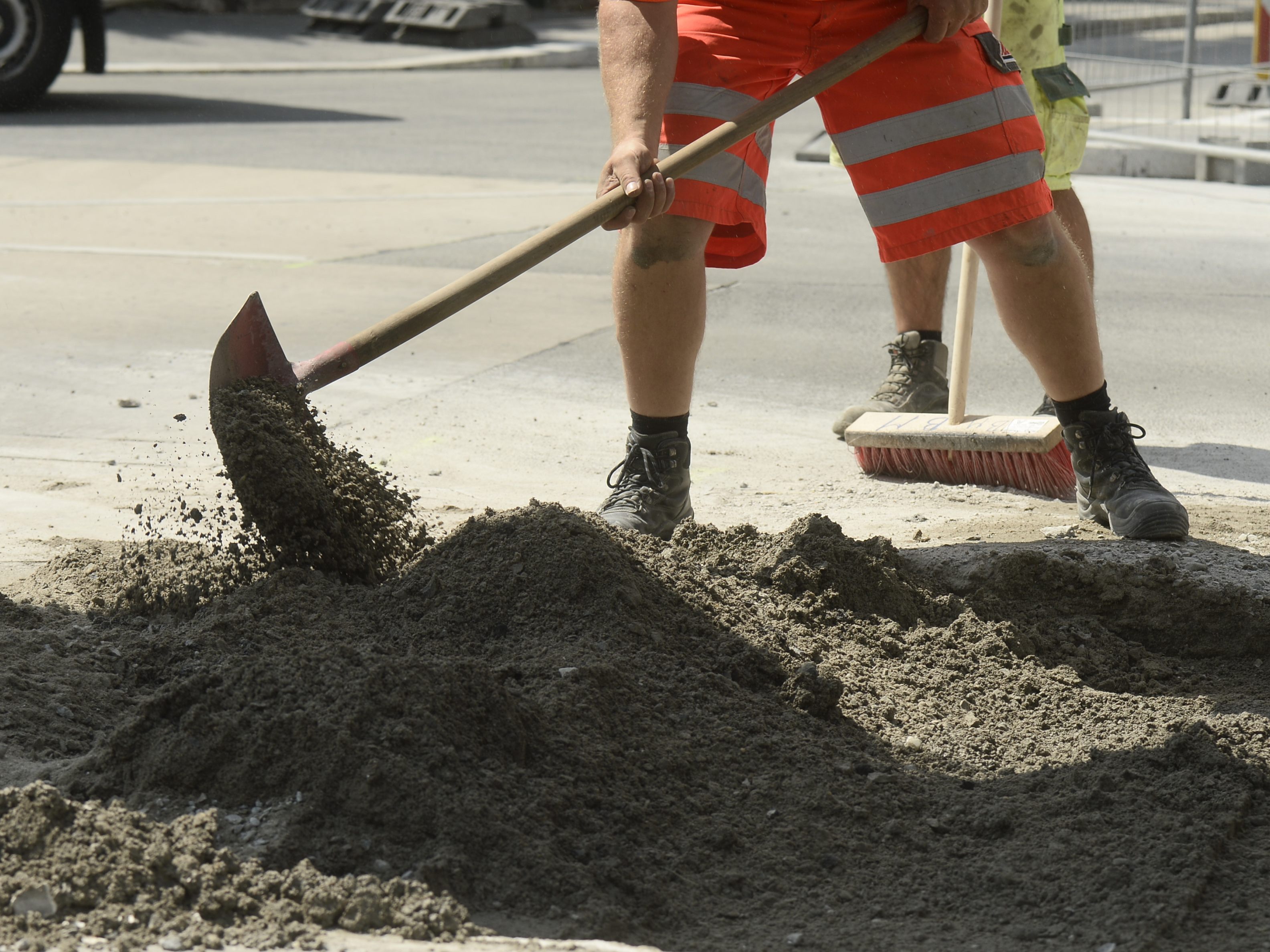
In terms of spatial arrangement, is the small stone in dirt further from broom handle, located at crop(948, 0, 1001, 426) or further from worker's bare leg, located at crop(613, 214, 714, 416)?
broom handle, located at crop(948, 0, 1001, 426)

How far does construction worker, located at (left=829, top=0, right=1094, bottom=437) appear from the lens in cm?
422

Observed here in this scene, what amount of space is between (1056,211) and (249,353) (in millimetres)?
2421

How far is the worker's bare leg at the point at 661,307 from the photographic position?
3152mm

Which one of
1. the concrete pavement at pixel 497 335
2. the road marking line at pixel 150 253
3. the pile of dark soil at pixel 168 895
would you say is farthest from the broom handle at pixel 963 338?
the road marking line at pixel 150 253

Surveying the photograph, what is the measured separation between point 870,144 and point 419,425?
5.53 ft

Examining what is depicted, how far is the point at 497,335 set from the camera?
17.9 ft

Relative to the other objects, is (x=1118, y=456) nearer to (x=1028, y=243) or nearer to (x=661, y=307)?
(x=1028, y=243)

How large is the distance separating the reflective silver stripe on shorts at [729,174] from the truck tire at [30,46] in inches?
371

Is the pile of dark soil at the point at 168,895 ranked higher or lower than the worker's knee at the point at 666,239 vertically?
lower

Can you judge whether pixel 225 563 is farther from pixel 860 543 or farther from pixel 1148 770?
pixel 1148 770

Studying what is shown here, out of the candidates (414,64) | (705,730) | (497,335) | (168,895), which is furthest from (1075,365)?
(414,64)

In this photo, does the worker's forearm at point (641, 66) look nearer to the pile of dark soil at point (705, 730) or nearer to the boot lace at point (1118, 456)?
the pile of dark soil at point (705, 730)

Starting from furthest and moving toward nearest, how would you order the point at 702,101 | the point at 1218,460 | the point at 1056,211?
the point at 1056,211 < the point at 1218,460 < the point at 702,101

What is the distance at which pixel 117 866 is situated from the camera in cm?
184
